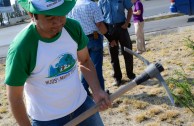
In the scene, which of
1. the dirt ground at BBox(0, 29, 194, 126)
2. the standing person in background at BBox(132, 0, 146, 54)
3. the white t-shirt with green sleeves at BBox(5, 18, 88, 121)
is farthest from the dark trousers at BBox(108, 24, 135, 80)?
the white t-shirt with green sleeves at BBox(5, 18, 88, 121)

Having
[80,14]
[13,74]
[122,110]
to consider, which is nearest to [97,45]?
[80,14]

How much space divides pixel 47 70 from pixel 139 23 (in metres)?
5.56

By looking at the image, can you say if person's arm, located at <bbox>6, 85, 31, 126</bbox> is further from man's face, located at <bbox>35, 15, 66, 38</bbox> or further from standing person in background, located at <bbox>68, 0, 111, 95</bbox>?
standing person in background, located at <bbox>68, 0, 111, 95</bbox>

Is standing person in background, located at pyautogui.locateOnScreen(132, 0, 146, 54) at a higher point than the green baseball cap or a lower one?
lower

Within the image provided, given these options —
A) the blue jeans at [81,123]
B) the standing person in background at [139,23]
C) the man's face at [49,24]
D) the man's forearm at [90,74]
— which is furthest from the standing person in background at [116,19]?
the man's face at [49,24]

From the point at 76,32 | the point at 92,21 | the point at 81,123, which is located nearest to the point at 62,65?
the point at 76,32

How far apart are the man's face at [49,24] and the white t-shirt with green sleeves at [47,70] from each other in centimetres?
5

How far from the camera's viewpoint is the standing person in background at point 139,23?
6.93 meters

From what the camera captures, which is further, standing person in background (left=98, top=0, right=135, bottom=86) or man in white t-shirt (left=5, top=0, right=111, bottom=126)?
standing person in background (left=98, top=0, right=135, bottom=86)

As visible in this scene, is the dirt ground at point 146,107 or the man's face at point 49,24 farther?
the dirt ground at point 146,107

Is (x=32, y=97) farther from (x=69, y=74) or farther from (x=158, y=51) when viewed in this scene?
(x=158, y=51)

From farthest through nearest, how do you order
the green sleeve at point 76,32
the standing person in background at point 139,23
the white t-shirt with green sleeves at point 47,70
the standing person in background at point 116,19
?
the standing person in background at point 139,23 → the standing person in background at point 116,19 → the green sleeve at point 76,32 → the white t-shirt with green sleeves at point 47,70

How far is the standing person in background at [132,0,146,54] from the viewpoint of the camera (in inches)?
273

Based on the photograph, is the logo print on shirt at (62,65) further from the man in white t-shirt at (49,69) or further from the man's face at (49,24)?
the man's face at (49,24)
